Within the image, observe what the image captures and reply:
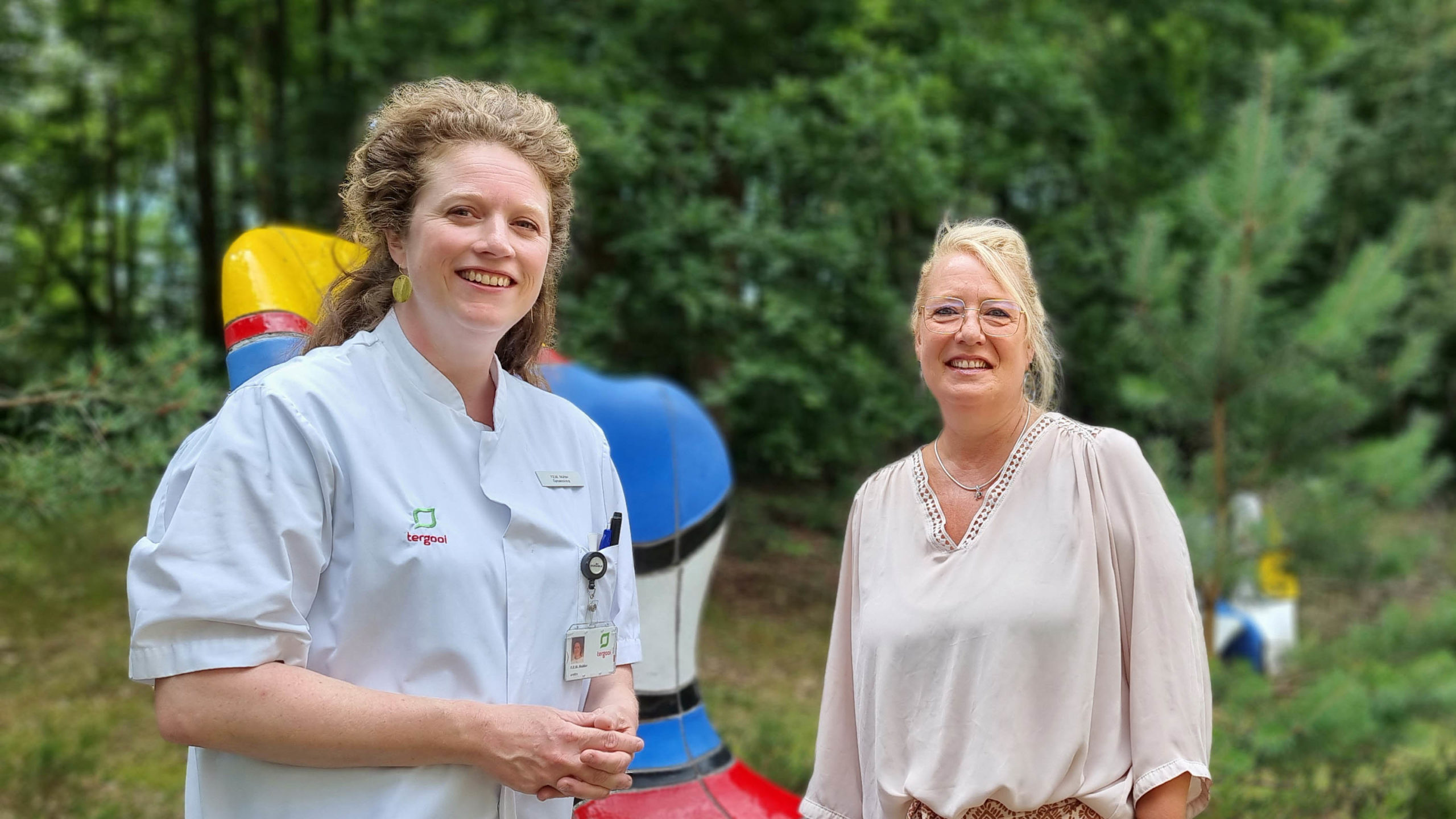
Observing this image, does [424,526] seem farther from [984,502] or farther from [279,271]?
[279,271]

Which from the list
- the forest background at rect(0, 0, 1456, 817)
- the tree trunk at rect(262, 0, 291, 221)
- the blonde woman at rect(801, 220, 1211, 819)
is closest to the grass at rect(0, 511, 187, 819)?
the forest background at rect(0, 0, 1456, 817)

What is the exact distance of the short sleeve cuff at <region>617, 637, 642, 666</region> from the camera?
6.13ft

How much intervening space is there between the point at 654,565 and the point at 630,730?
3.28 feet

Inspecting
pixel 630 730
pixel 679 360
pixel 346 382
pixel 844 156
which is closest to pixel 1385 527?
pixel 844 156

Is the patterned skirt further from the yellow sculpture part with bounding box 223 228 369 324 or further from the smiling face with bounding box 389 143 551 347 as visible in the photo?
the yellow sculpture part with bounding box 223 228 369 324

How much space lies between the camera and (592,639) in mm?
1766

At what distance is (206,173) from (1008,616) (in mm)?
11431

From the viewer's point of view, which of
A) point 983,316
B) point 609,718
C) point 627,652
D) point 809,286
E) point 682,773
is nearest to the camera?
point 609,718

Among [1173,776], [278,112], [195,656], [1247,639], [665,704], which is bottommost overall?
[1247,639]

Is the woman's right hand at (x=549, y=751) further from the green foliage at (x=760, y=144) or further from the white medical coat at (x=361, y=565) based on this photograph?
the green foliage at (x=760, y=144)

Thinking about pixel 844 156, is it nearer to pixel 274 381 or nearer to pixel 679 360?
pixel 679 360

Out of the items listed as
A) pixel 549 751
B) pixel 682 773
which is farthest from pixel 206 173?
pixel 549 751

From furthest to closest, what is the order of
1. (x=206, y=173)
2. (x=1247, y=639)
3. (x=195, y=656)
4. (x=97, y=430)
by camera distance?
1. (x=206, y=173)
2. (x=1247, y=639)
3. (x=97, y=430)
4. (x=195, y=656)

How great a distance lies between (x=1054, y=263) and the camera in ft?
30.8
